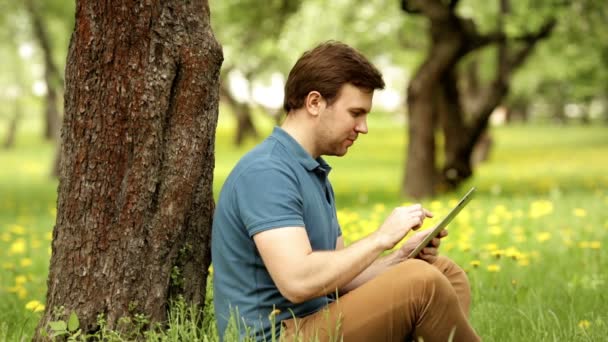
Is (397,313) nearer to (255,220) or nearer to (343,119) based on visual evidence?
(255,220)

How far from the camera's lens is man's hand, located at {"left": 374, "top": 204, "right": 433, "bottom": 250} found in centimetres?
287

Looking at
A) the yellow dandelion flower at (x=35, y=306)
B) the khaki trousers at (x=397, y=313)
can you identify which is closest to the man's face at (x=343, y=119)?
the khaki trousers at (x=397, y=313)

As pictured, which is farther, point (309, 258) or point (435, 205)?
point (435, 205)

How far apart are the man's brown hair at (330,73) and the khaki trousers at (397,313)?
675 millimetres

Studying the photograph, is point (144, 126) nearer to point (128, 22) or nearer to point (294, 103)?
point (128, 22)

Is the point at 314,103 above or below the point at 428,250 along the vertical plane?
above

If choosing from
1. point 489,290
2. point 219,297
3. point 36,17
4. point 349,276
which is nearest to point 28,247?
point 489,290

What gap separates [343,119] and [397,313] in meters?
0.72

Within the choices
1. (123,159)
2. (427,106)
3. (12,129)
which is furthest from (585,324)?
(12,129)

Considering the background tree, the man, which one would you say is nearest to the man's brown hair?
the man

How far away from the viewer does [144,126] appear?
11.1 ft

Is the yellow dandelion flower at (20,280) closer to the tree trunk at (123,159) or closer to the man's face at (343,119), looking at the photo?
the tree trunk at (123,159)

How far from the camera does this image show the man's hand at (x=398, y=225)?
9.41 ft

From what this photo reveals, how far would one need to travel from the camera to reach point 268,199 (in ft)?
9.49
